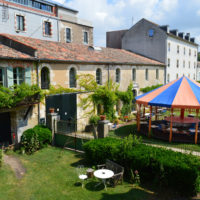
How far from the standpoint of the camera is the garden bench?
9109 mm

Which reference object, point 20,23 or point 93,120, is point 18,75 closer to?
point 93,120

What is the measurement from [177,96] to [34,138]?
32.6 feet

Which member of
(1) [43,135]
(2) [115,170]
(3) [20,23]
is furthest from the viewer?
(3) [20,23]

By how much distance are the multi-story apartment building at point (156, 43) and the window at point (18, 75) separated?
21.7 m

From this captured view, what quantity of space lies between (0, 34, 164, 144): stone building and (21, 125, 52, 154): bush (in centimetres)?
73

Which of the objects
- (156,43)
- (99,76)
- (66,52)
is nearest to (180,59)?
(156,43)

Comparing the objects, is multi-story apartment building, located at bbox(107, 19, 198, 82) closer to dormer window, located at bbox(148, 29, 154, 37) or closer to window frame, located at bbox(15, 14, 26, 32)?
dormer window, located at bbox(148, 29, 154, 37)

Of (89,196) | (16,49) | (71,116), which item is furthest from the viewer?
(71,116)

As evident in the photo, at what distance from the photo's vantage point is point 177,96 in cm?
1478

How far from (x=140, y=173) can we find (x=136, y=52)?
25458 mm

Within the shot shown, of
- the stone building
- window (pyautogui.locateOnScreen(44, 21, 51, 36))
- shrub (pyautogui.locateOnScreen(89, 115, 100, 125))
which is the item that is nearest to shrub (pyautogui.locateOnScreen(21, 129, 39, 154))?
the stone building

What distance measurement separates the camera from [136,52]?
106 feet

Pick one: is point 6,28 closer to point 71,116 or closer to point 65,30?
point 65,30

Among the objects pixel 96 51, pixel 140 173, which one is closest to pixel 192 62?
pixel 96 51
